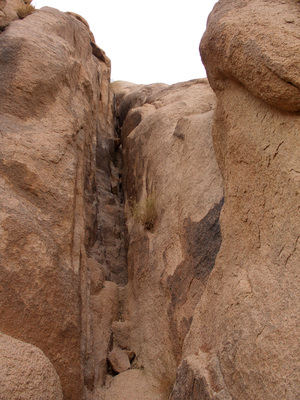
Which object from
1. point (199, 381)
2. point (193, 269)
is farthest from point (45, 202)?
point (199, 381)

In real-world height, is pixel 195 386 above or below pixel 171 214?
below

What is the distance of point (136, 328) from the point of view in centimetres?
475

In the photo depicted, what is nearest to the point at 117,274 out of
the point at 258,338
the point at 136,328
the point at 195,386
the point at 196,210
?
the point at 136,328

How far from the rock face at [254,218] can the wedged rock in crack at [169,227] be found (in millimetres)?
563

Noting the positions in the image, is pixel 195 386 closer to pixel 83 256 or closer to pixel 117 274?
pixel 83 256

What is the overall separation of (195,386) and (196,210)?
1883 millimetres

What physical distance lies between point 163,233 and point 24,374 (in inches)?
99.7

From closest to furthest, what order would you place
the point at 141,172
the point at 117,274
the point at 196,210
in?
the point at 196,210 → the point at 117,274 → the point at 141,172

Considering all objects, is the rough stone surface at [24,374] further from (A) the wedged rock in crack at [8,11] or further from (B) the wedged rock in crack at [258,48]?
(A) the wedged rock in crack at [8,11]

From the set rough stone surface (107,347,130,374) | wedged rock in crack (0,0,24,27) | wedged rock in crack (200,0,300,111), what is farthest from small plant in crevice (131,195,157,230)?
wedged rock in crack (0,0,24,27)

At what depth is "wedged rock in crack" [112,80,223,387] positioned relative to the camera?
13.3 feet

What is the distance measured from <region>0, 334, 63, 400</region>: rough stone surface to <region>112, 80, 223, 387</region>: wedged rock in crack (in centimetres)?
151

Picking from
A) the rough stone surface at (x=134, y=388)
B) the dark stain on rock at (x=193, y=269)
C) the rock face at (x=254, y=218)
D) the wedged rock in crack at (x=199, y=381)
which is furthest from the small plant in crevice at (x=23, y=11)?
the wedged rock in crack at (x=199, y=381)

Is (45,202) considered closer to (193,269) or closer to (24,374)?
(193,269)
